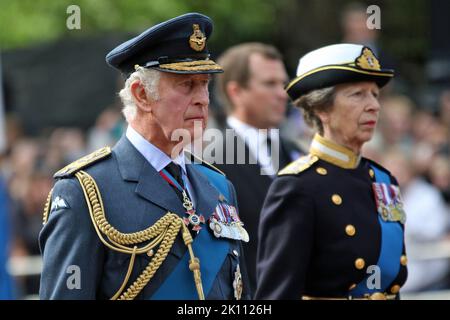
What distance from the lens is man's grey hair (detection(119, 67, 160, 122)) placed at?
4.20 m

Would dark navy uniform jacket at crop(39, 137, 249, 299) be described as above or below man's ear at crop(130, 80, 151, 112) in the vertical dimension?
below

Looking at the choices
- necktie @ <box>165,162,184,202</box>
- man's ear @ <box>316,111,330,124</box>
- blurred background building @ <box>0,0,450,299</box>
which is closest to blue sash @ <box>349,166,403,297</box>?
man's ear @ <box>316,111,330,124</box>

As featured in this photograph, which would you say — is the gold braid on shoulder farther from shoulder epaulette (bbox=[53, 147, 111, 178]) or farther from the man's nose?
the man's nose

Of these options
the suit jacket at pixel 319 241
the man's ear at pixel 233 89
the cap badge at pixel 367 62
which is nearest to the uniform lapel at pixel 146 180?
the suit jacket at pixel 319 241

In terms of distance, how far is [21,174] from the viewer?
40.7 ft

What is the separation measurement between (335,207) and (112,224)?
1.48 meters

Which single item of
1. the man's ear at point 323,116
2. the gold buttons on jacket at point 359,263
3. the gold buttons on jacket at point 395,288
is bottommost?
the gold buttons on jacket at point 395,288

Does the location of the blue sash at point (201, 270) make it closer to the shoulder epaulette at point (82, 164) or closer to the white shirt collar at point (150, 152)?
the white shirt collar at point (150, 152)

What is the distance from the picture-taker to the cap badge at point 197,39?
169 inches

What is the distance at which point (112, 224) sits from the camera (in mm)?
4008

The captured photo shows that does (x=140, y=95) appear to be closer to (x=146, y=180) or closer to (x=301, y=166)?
(x=146, y=180)

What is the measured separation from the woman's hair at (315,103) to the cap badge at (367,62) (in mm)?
177
